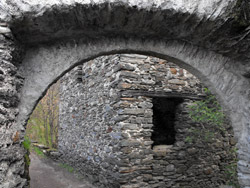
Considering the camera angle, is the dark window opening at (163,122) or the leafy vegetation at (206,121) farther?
the dark window opening at (163,122)

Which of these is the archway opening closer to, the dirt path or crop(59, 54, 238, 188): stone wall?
crop(59, 54, 238, 188): stone wall

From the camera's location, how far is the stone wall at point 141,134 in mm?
4059

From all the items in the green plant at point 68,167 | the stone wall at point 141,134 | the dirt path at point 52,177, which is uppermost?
the stone wall at point 141,134

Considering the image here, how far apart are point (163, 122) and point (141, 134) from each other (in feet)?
6.30

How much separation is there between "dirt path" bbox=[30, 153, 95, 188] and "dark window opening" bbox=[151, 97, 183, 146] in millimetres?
2240

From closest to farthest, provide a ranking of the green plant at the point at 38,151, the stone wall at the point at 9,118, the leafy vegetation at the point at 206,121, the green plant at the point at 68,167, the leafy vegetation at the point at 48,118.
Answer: the stone wall at the point at 9,118 → the leafy vegetation at the point at 206,121 → the green plant at the point at 68,167 → the green plant at the point at 38,151 → the leafy vegetation at the point at 48,118

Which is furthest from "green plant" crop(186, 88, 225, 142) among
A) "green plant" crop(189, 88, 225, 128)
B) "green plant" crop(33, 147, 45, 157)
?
"green plant" crop(33, 147, 45, 157)

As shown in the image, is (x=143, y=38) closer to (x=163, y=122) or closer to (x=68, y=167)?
(x=163, y=122)

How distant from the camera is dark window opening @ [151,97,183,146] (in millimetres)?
5770

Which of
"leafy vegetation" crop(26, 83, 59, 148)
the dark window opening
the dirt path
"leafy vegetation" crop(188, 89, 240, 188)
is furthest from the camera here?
"leafy vegetation" crop(26, 83, 59, 148)

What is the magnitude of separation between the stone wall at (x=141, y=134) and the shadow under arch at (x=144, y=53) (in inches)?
86.5

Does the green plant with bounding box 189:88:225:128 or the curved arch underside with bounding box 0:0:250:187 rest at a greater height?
the curved arch underside with bounding box 0:0:250:187

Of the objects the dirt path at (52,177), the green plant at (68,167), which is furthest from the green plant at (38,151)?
the green plant at (68,167)

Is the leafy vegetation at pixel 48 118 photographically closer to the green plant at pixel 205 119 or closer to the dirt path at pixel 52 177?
the dirt path at pixel 52 177
